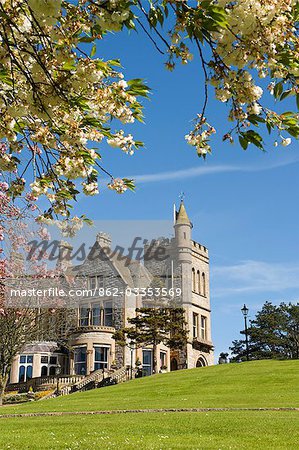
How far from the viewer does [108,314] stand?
4662cm

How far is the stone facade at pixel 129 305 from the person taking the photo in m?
44.0

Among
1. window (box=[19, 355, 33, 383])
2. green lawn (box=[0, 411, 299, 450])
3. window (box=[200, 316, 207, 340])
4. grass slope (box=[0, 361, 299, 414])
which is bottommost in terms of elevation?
green lawn (box=[0, 411, 299, 450])

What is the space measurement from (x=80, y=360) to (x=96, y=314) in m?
4.73

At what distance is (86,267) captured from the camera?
50.2m

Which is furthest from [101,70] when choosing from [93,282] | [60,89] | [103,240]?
[103,240]

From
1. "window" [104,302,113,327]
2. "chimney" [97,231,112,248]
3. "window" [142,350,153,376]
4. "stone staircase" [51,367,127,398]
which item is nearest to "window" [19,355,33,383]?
"window" [104,302,113,327]

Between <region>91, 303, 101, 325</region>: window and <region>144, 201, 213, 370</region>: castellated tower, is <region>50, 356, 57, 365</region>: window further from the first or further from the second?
<region>144, 201, 213, 370</region>: castellated tower

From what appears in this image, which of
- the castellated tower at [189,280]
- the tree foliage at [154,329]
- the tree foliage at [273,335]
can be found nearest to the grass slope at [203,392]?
the tree foliage at [154,329]

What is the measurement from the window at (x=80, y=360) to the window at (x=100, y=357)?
990mm

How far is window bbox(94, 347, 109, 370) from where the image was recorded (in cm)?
4362

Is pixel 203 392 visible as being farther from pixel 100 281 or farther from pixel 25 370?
pixel 25 370

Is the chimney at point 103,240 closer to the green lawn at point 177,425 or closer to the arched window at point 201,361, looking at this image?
the arched window at point 201,361

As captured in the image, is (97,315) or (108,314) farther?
(97,315)

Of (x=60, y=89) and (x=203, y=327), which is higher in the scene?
(x=203, y=327)
